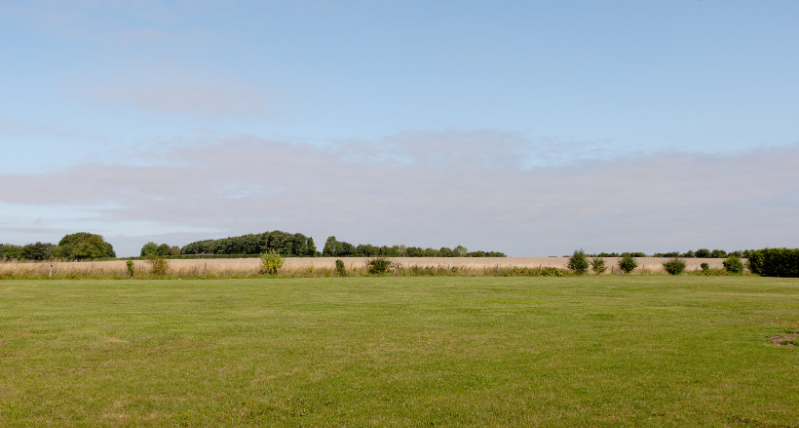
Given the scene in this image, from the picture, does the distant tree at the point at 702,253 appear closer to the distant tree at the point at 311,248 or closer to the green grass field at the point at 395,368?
the distant tree at the point at 311,248

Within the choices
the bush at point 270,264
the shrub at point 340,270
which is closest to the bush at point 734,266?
the shrub at point 340,270

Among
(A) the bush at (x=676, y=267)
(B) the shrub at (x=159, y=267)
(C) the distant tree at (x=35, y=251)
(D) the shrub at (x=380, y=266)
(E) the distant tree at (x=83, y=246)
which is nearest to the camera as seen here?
(B) the shrub at (x=159, y=267)

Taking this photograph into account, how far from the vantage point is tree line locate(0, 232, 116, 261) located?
86.4 m

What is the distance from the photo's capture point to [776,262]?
160 ft

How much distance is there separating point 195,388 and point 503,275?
1571 inches

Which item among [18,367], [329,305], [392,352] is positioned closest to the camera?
[18,367]

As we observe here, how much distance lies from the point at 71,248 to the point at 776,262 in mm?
98168

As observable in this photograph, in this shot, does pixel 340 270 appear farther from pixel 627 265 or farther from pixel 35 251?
pixel 35 251

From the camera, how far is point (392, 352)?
1033 centimetres

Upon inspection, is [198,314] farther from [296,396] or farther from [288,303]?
[296,396]

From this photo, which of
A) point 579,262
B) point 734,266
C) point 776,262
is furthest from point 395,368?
point 734,266

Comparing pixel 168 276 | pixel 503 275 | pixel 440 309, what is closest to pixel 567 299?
Answer: pixel 440 309

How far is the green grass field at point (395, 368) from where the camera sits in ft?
21.8

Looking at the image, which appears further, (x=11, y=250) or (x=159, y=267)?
(x=11, y=250)
